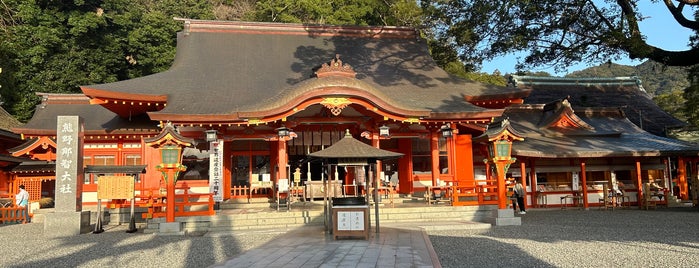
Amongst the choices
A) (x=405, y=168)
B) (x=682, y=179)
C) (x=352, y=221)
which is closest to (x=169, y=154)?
(x=352, y=221)

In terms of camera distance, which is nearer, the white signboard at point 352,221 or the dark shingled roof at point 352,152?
the white signboard at point 352,221

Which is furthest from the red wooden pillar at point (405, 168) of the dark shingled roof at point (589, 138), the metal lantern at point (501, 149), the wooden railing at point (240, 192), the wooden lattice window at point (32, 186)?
the wooden lattice window at point (32, 186)

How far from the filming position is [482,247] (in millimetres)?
8469

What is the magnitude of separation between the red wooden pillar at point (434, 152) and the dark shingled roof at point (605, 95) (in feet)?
37.0

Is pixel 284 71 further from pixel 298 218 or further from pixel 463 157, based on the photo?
pixel 298 218

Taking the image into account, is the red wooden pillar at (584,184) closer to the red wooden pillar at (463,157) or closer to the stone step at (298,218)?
the red wooden pillar at (463,157)

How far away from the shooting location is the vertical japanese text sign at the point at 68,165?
11.9m

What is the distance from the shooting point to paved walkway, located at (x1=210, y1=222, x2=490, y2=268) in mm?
6277

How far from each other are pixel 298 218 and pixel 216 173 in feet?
8.70

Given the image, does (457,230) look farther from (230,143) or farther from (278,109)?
(230,143)

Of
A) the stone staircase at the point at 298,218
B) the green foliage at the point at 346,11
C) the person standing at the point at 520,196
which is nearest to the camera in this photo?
the stone staircase at the point at 298,218

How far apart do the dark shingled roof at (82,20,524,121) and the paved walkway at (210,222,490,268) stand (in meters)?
5.24

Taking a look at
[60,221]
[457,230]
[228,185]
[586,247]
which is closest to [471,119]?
[457,230]

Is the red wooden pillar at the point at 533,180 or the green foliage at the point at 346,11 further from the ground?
the green foliage at the point at 346,11
